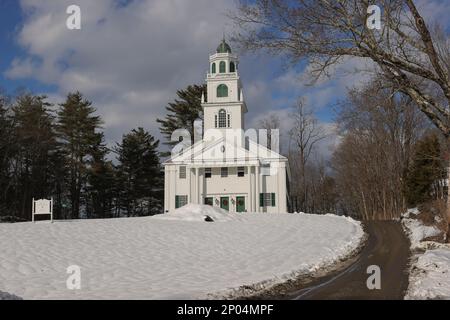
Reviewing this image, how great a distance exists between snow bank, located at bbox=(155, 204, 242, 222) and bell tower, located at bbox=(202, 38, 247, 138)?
1412cm

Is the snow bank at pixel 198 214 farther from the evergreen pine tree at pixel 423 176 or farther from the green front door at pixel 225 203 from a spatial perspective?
the evergreen pine tree at pixel 423 176

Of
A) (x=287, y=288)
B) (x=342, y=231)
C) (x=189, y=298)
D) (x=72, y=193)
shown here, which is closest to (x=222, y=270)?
(x=287, y=288)

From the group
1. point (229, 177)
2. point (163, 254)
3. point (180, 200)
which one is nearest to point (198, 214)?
point (163, 254)

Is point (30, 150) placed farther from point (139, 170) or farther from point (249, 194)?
point (249, 194)

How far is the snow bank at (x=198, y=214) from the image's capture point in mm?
26828

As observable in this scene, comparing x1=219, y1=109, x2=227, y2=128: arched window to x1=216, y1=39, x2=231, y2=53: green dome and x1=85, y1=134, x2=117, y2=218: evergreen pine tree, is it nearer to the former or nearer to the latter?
x1=216, y1=39, x2=231, y2=53: green dome

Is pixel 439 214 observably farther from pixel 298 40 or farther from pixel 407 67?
pixel 298 40

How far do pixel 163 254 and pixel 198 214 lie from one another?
10.6 metres

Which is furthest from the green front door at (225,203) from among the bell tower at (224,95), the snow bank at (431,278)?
the snow bank at (431,278)

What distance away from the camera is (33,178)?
45375mm

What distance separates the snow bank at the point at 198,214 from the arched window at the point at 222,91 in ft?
52.7

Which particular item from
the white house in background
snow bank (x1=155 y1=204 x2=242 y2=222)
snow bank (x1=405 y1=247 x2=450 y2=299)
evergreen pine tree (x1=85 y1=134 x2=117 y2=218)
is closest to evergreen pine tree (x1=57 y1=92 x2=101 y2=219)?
evergreen pine tree (x1=85 y1=134 x2=117 y2=218)

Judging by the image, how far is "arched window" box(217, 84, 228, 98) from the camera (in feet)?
138

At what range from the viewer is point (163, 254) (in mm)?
16609
